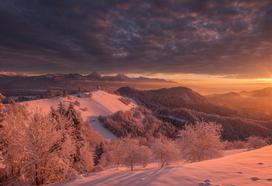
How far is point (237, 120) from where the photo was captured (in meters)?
187

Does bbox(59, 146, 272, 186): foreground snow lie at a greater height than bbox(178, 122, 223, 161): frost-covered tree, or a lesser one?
greater

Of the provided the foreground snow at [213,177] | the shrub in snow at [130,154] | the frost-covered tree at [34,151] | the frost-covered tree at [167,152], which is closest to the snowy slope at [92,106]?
the shrub in snow at [130,154]

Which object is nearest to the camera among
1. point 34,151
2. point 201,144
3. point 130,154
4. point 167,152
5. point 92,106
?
point 34,151

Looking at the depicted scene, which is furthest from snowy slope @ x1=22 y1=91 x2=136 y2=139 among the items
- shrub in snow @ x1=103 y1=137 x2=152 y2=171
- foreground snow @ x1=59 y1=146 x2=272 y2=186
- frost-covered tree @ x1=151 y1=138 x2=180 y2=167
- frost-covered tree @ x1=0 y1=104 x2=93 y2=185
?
foreground snow @ x1=59 y1=146 x2=272 y2=186

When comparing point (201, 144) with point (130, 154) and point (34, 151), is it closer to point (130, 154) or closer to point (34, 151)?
point (130, 154)

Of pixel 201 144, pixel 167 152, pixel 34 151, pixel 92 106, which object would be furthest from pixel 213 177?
pixel 92 106

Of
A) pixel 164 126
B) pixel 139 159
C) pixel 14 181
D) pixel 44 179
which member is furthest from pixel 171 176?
pixel 164 126

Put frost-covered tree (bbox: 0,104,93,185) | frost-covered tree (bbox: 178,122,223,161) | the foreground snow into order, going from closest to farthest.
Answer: the foreground snow < frost-covered tree (bbox: 0,104,93,185) < frost-covered tree (bbox: 178,122,223,161)

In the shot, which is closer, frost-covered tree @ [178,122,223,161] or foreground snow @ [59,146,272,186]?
foreground snow @ [59,146,272,186]

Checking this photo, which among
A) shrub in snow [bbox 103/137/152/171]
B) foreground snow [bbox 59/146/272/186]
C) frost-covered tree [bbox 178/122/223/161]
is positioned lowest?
shrub in snow [bbox 103/137/152/171]

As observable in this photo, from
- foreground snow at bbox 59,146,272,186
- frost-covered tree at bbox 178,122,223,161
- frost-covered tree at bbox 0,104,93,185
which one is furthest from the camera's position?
frost-covered tree at bbox 178,122,223,161

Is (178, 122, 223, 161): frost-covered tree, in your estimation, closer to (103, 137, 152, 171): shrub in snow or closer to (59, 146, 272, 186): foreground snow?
(103, 137, 152, 171): shrub in snow

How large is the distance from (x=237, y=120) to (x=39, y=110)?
18254 centimetres

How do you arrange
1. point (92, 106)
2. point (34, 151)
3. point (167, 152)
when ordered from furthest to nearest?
1. point (92, 106)
2. point (167, 152)
3. point (34, 151)
